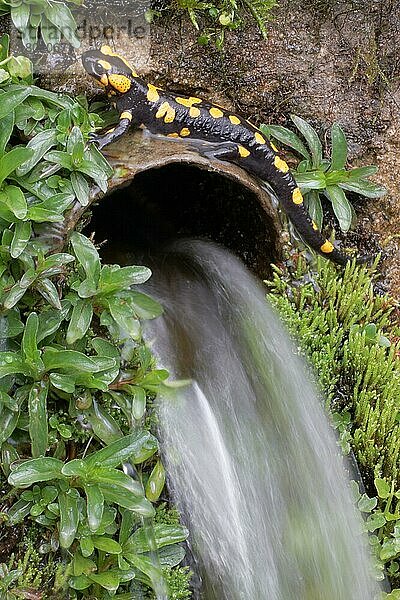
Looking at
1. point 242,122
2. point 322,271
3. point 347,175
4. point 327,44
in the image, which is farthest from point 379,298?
point 327,44

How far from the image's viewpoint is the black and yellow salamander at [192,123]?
3.32 meters

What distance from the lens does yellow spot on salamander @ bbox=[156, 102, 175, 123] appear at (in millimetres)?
3383

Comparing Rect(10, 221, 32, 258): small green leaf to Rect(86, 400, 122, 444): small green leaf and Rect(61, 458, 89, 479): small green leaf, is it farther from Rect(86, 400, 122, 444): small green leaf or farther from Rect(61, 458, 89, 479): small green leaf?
Rect(61, 458, 89, 479): small green leaf

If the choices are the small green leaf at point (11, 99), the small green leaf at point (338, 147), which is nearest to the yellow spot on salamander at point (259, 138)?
the small green leaf at point (338, 147)

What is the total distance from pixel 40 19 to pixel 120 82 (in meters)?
0.45

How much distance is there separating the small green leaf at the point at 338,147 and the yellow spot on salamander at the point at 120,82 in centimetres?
109

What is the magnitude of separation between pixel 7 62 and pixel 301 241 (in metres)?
1.69

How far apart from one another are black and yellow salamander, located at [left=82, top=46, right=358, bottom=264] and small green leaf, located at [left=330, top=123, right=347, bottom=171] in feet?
0.95

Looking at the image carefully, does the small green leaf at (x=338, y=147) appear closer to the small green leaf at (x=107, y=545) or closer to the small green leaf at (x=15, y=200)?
the small green leaf at (x=15, y=200)

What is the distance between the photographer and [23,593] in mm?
2666

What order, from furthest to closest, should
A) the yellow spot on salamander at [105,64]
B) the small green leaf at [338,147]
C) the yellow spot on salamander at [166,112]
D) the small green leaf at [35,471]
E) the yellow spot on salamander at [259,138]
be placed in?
the small green leaf at [338,147]
the yellow spot on salamander at [259,138]
the yellow spot on salamander at [166,112]
the yellow spot on salamander at [105,64]
the small green leaf at [35,471]

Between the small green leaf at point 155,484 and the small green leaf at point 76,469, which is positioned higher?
the small green leaf at point 76,469

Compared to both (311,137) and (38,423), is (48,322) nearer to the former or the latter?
(38,423)

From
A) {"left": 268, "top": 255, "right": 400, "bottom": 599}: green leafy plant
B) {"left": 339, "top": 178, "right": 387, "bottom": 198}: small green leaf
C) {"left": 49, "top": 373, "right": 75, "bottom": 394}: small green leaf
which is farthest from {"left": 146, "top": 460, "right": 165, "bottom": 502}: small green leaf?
{"left": 339, "top": 178, "right": 387, "bottom": 198}: small green leaf
